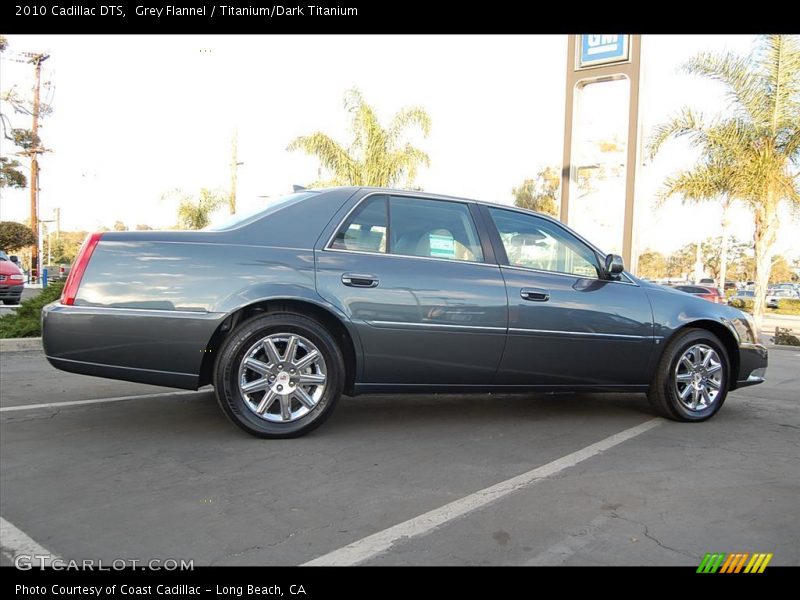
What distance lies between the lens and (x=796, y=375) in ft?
26.6

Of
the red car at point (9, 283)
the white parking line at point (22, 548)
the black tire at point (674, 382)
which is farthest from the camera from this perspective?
the red car at point (9, 283)

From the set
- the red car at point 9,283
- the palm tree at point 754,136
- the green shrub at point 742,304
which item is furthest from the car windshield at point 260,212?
the green shrub at point 742,304

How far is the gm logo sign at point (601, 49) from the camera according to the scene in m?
12.2

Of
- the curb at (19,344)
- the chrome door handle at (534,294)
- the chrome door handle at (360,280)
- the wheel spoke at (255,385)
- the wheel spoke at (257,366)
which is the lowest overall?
the curb at (19,344)

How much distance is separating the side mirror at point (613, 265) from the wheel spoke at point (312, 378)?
7.40 ft

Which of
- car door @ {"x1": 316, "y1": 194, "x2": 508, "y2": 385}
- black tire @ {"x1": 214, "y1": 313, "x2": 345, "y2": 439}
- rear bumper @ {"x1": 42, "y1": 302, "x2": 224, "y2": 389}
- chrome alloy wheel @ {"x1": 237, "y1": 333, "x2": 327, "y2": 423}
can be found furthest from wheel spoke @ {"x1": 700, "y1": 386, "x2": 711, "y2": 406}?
rear bumper @ {"x1": 42, "y1": 302, "x2": 224, "y2": 389}

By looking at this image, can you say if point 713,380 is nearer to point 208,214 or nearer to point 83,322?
point 83,322

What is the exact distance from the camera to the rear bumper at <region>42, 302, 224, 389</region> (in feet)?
12.3

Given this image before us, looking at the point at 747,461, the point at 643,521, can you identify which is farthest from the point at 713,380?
the point at 643,521

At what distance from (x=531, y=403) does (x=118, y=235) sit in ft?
11.4

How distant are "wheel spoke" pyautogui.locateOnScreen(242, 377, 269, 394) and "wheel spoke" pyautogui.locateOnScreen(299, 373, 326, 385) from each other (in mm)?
215

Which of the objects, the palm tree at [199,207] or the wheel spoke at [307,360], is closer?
the wheel spoke at [307,360]

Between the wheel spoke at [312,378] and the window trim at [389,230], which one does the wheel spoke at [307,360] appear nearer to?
the wheel spoke at [312,378]

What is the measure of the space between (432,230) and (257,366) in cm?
149
